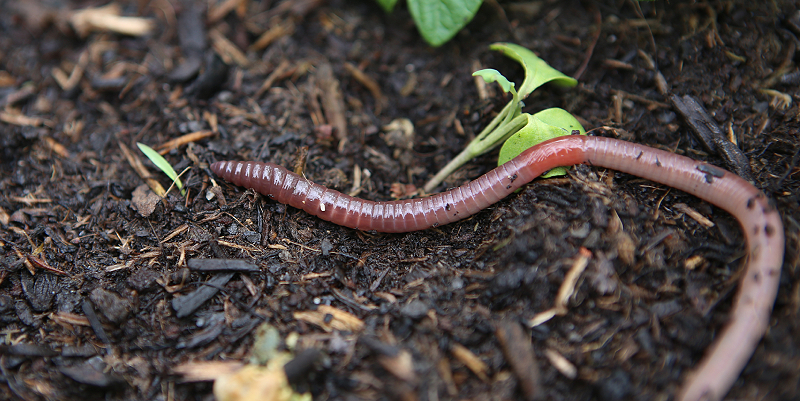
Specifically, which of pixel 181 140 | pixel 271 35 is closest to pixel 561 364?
pixel 181 140

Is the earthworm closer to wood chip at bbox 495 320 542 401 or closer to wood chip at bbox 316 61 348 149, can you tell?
wood chip at bbox 316 61 348 149

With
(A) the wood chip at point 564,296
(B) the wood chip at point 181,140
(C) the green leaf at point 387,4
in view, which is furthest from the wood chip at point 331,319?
(C) the green leaf at point 387,4

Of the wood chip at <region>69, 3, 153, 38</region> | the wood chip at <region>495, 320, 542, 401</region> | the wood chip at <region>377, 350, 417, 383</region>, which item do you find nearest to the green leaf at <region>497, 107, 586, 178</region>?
the wood chip at <region>495, 320, 542, 401</region>

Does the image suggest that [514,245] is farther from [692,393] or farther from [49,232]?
[49,232]

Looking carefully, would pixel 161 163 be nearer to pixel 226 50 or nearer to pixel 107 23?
pixel 226 50

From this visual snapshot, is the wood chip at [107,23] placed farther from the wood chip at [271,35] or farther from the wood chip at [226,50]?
the wood chip at [271,35]
